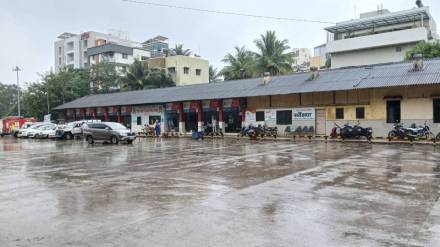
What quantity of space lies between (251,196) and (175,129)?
3285 centimetres

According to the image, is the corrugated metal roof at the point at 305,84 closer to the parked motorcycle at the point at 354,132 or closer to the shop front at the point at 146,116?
the shop front at the point at 146,116

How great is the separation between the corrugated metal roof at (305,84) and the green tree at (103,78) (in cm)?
1427

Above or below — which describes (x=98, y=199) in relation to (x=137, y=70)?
below

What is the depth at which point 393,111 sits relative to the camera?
27.6 meters

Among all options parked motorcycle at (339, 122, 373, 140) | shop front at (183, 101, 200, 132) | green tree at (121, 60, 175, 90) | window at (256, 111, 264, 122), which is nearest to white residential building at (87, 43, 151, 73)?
green tree at (121, 60, 175, 90)

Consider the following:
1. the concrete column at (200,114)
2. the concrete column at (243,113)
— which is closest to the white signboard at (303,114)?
the concrete column at (243,113)

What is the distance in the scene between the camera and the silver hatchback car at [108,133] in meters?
28.3

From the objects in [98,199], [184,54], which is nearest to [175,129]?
[184,54]

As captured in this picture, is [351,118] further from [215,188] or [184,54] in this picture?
[184,54]

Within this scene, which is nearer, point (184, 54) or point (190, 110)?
point (190, 110)

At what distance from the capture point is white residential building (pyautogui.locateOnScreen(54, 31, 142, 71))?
90.1m

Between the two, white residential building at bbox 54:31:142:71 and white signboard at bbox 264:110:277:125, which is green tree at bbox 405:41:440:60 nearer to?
white signboard at bbox 264:110:277:125

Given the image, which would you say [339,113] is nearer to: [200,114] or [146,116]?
[200,114]

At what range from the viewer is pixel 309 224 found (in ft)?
21.1
